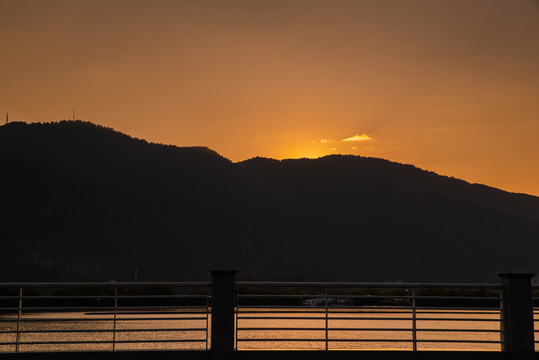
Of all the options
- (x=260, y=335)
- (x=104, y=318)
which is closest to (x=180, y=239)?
(x=260, y=335)

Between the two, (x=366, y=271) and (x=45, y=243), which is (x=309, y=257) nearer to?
(x=366, y=271)

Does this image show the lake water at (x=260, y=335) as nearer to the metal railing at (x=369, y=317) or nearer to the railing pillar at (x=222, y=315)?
the metal railing at (x=369, y=317)

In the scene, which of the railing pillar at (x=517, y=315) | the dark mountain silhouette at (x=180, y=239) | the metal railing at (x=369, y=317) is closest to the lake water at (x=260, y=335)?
the metal railing at (x=369, y=317)

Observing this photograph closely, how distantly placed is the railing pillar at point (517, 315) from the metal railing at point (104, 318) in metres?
5.54

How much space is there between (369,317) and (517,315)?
2.81 meters

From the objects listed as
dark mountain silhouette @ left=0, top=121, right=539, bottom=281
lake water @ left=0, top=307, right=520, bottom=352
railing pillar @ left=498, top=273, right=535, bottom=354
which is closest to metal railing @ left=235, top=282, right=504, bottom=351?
lake water @ left=0, top=307, right=520, bottom=352

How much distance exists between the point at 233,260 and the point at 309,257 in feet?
72.4

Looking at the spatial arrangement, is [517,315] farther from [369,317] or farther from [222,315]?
[222,315]

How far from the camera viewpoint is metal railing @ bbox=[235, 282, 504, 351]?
11555 mm

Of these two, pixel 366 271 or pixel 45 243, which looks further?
pixel 366 271

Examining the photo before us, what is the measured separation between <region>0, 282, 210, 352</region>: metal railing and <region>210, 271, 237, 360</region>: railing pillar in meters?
0.20

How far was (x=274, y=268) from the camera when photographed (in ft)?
553

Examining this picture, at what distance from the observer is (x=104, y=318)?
23.5m
